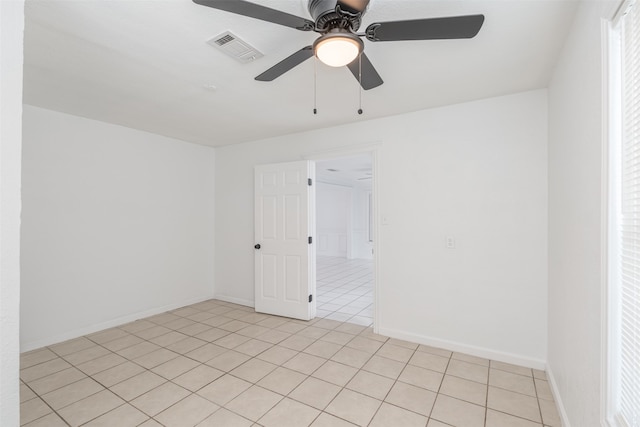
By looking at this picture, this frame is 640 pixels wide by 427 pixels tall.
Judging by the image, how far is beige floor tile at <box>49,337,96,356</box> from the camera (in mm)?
2980

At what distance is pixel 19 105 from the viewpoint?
1.17 metres

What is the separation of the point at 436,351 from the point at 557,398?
40.6 inches

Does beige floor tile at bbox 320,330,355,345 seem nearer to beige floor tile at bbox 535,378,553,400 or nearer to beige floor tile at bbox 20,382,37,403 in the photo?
beige floor tile at bbox 535,378,553,400

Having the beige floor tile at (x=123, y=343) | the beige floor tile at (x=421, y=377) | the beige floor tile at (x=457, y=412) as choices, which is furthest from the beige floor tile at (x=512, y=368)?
the beige floor tile at (x=123, y=343)

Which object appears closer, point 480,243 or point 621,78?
point 621,78

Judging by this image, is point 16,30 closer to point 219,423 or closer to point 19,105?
point 19,105

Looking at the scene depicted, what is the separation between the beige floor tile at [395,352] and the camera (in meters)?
2.83

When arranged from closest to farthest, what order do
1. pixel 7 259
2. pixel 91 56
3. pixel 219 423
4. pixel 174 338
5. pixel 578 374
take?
1. pixel 7 259
2. pixel 578 374
3. pixel 219 423
4. pixel 91 56
5. pixel 174 338

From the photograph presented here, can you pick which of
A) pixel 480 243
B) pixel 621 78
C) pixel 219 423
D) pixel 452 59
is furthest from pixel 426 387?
pixel 452 59

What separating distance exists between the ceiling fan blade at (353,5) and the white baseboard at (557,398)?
8.72 ft

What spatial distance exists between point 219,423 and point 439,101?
3358 mm

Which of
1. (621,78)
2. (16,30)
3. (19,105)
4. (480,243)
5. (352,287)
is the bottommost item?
(352,287)

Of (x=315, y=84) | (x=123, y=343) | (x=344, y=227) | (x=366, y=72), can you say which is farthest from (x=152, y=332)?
(x=344, y=227)

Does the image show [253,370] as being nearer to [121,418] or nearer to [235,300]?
[121,418]
